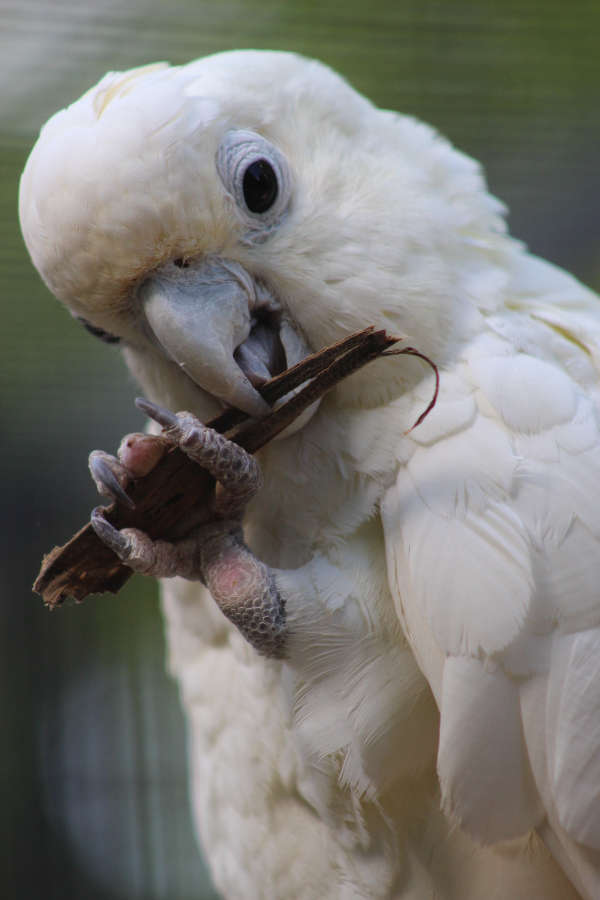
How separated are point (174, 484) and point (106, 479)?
91mm

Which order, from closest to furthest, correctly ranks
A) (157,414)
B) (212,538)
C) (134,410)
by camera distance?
(157,414), (212,538), (134,410)

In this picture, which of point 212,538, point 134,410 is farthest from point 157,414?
point 134,410

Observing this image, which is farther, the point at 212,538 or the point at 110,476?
the point at 212,538

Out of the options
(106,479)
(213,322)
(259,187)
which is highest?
(259,187)

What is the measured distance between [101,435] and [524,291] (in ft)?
4.32

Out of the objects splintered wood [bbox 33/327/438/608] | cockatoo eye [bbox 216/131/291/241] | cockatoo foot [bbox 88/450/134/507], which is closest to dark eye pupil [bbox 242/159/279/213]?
cockatoo eye [bbox 216/131/291/241]

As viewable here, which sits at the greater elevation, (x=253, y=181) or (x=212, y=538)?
(x=253, y=181)

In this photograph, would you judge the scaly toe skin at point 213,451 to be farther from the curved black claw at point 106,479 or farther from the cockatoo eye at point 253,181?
the cockatoo eye at point 253,181

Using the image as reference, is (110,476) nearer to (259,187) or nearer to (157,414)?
(157,414)

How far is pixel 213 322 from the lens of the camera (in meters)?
0.99

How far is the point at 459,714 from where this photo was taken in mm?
979

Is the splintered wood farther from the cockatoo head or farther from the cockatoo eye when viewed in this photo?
the cockatoo eye

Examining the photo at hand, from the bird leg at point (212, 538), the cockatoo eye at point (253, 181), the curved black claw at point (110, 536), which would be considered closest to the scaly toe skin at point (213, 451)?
the bird leg at point (212, 538)

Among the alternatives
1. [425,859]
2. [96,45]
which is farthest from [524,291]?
[96,45]
